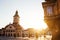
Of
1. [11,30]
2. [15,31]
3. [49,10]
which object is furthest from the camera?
[11,30]

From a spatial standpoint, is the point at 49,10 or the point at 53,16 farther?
the point at 49,10

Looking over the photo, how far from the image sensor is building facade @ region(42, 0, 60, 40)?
9.67 meters

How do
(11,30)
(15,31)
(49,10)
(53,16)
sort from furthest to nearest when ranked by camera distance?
1. (11,30)
2. (15,31)
3. (49,10)
4. (53,16)

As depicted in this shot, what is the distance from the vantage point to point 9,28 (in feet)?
306

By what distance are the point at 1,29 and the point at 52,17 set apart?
284 feet

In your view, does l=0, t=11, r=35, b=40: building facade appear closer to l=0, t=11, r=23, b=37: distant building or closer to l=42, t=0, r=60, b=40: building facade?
l=0, t=11, r=23, b=37: distant building

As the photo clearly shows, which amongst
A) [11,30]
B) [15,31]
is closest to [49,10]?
[15,31]

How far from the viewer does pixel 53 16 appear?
33.0 ft

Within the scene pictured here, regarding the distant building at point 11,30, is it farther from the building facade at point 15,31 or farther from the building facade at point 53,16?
the building facade at point 53,16

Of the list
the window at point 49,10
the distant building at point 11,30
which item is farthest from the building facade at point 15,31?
the window at point 49,10

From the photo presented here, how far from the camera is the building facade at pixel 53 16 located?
9669mm

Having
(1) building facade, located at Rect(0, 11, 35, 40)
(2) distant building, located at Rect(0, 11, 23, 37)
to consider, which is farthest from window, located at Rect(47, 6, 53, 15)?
(2) distant building, located at Rect(0, 11, 23, 37)

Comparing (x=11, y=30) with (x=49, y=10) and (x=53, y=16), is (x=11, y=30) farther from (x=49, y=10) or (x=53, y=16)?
(x=53, y=16)

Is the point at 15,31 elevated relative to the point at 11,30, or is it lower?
lower
